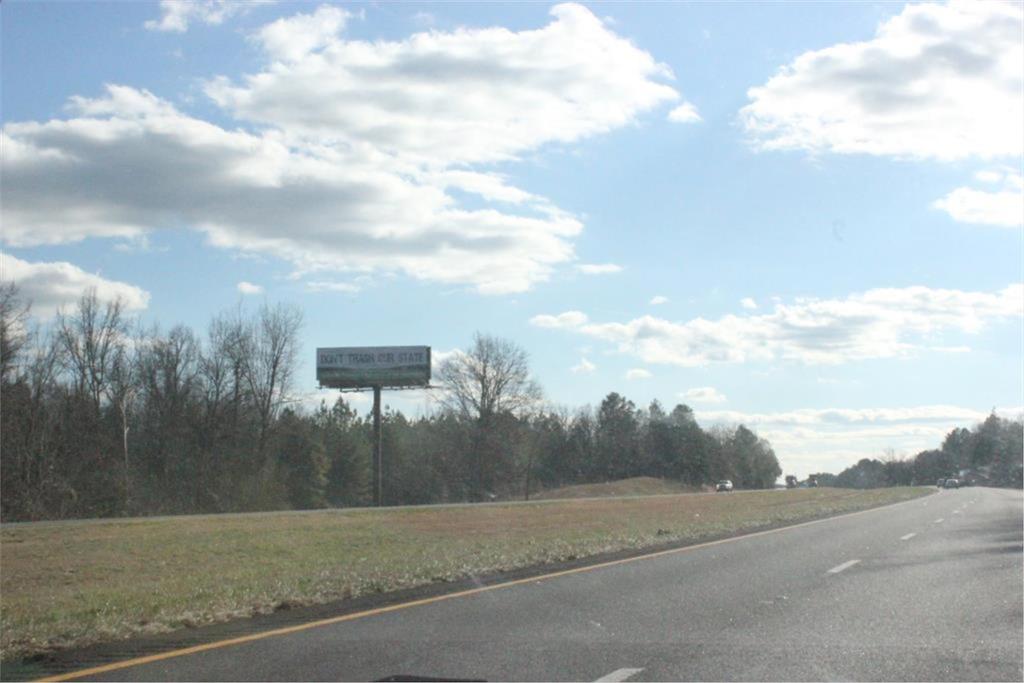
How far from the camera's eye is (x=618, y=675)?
29.2 ft

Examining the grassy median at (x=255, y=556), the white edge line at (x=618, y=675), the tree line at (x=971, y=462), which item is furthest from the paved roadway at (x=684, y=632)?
the tree line at (x=971, y=462)

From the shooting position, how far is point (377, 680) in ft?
28.5

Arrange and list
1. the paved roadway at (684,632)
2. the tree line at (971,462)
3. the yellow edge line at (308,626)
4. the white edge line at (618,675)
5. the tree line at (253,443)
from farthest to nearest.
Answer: the tree line at (971,462), the tree line at (253,443), the yellow edge line at (308,626), the paved roadway at (684,632), the white edge line at (618,675)

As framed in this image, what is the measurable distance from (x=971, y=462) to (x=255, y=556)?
120719mm

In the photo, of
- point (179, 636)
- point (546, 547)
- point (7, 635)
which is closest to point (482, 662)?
point (179, 636)

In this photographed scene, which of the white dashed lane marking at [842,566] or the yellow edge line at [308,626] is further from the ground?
the yellow edge line at [308,626]

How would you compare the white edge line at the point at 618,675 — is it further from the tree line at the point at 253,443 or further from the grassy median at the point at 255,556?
the tree line at the point at 253,443

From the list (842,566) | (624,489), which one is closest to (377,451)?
(624,489)

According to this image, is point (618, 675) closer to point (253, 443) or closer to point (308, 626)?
point (308, 626)

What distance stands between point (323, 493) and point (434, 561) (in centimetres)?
6898

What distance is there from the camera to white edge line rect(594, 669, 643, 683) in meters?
8.71

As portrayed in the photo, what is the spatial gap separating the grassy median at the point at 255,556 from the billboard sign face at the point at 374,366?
31442 millimetres

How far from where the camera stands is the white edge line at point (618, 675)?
871cm

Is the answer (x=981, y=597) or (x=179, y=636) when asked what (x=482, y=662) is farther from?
(x=981, y=597)
